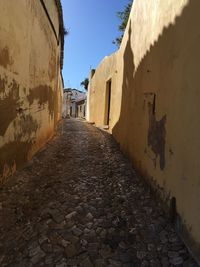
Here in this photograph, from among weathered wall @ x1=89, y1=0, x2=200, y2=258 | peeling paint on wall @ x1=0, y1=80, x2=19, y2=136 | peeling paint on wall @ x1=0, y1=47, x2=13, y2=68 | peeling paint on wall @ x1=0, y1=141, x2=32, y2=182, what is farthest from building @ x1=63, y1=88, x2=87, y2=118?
peeling paint on wall @ x1=0, y1=47, x2=13, y2=68

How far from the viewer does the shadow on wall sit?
2813 mm

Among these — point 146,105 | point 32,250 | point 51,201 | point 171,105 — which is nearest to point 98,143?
point 146,105

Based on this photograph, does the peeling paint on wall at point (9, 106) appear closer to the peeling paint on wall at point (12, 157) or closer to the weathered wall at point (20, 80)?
the weathered wall at point (20, 80)

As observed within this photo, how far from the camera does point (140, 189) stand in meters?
4.38

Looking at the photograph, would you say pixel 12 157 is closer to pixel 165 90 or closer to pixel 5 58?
pixel 5 58

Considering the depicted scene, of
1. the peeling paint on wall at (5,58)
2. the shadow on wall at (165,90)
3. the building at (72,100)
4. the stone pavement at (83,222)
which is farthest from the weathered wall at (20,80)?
the building at (72,100)

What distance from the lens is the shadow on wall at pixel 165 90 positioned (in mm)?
2813

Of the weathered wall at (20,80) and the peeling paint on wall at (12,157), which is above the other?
the weathered wall at (20,80)

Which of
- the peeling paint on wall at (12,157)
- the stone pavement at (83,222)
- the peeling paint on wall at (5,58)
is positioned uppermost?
the peeling paint on wall at (5,58)

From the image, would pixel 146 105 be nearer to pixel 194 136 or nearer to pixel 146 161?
pixel 146 161

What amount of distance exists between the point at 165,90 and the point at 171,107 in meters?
0.38

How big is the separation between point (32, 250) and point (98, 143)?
544cm

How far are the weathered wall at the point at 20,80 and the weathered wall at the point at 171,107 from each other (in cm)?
197

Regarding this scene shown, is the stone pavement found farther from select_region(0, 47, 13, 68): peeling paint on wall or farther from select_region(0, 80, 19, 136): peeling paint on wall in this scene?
select_region(0, 47, 13, 68): peeling paint on wall
